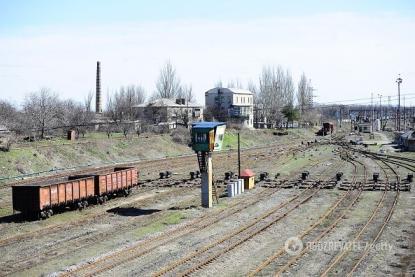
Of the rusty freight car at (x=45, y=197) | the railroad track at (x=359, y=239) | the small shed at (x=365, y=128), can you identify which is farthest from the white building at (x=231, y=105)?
the rusty freight car at (x=45, y=197)

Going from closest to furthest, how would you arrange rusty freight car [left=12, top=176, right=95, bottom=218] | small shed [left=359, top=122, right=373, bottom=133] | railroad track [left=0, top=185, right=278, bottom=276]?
1. railroad track [left=0, top=185, right=278, bottom=276]
2. rusty freight car [left=12, top=176, right=95, bottom=218]
3. small shed [left=359, top=122, right=373, bottom=133]

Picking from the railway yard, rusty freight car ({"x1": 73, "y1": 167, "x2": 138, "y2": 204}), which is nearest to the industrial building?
the railway yard

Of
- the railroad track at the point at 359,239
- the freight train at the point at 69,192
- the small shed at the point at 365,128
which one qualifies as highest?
the small shed at the point at 365,128

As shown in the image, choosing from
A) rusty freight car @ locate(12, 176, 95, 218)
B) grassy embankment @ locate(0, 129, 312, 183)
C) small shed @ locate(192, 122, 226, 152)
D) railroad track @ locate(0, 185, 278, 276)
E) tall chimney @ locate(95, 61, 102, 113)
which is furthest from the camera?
tall chimney @ locate(95, 61, 102, 113)

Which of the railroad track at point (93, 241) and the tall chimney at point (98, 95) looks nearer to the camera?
the railroad track at point (93, 241)

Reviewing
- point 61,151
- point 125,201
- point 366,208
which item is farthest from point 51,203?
point 61,151

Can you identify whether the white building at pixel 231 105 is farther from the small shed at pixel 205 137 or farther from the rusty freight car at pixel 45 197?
the rusty freight car at pixel 45 197

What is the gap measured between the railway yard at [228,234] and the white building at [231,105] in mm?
79103

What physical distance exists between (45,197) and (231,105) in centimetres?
9968

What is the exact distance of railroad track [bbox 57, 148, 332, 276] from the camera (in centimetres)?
1781

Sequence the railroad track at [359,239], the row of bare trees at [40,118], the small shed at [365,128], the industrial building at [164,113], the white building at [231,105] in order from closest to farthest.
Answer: the railroad track at [359,239], the row of bare trees at [40,118], the industrial building at [164,113], the white building at [231,105], the small shed at [365,128]

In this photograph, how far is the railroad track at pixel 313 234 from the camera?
18.0 metres

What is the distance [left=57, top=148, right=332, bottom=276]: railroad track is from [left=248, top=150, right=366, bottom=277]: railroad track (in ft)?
15.5

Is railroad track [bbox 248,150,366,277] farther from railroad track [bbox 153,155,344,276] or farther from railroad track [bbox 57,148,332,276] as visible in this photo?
railroad track [bbox 57,148,332,276]
